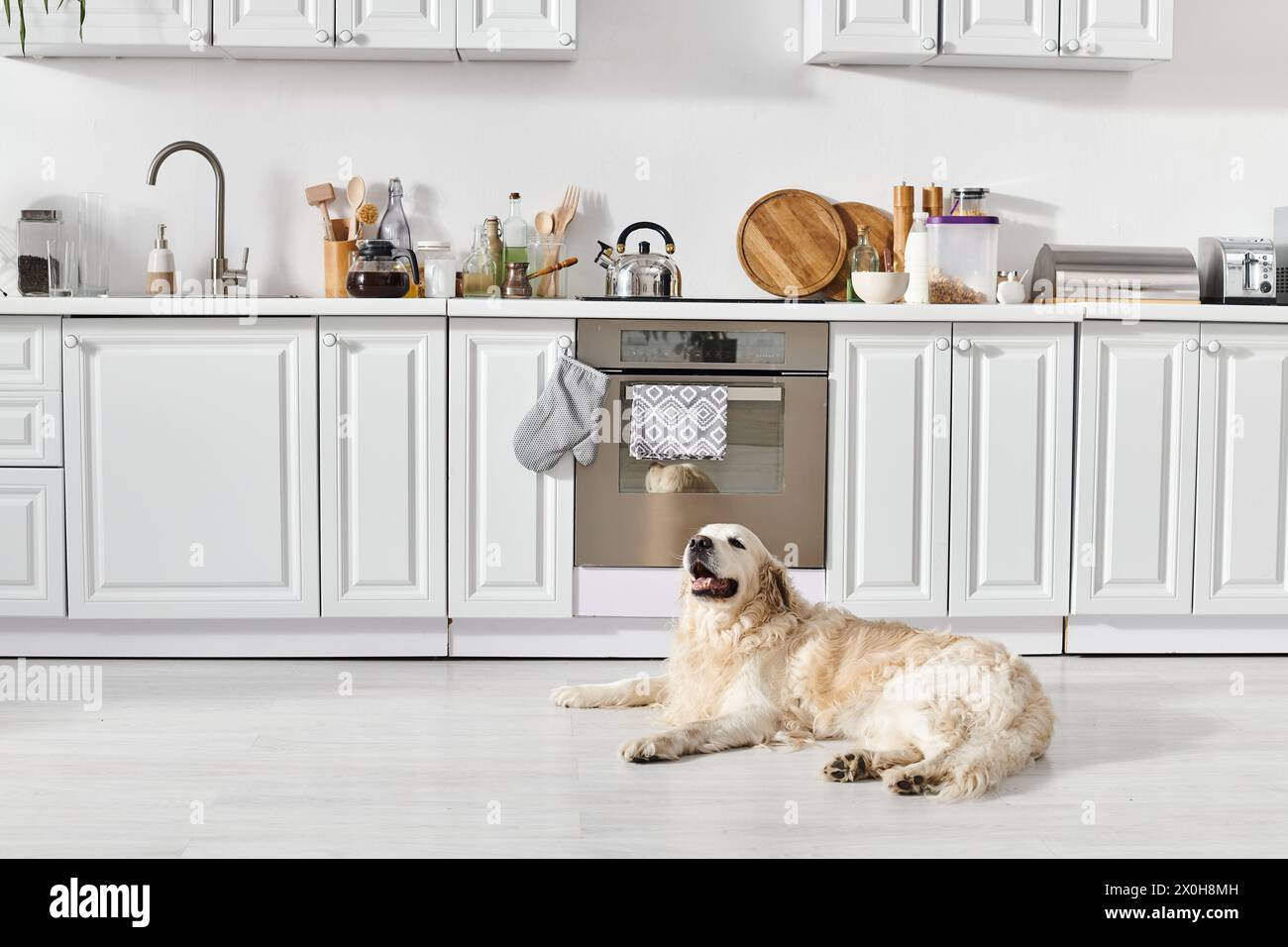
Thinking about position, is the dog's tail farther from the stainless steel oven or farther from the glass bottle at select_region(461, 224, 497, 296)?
the glass bottle at select_region(461, 224, 497, 296)

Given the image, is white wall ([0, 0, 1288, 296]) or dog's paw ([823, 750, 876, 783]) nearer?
dog's paw ([823, 750, 876, 783])

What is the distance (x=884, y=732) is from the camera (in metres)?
2.66

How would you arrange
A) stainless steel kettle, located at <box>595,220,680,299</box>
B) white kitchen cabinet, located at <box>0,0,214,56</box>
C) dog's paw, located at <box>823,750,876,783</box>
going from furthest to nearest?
stainless steel kettle, located at <box>595,220,680,299</box>, white kitchen cabinet, located at <box>0,0,214,56</box>, dog's paw, located at <box>823,750,876,783</box>

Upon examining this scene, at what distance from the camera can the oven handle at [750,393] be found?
3.62 meters

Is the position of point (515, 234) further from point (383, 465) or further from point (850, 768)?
point (850, 768)

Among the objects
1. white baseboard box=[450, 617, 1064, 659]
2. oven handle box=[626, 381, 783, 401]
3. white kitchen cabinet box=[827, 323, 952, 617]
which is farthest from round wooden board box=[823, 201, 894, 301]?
white baseboard box=[450, 617, 1064, 659]

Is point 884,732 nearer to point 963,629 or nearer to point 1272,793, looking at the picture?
point 1272,793

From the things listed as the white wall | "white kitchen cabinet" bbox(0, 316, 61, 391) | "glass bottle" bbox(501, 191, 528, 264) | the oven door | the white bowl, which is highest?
the white wall

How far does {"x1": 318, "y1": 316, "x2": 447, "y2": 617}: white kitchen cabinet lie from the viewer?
359cm

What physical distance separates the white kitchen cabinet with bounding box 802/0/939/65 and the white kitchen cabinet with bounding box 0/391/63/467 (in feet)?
7.72

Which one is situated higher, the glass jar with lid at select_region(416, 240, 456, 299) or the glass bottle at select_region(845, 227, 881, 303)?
the glass bottle at select_region(845, 227, 881, 303)

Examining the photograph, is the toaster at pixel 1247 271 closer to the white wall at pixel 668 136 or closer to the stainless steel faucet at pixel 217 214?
the white wall at pixel 668 136

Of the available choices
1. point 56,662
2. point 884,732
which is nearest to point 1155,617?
point 884,732

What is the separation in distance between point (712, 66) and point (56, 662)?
2.55 m
